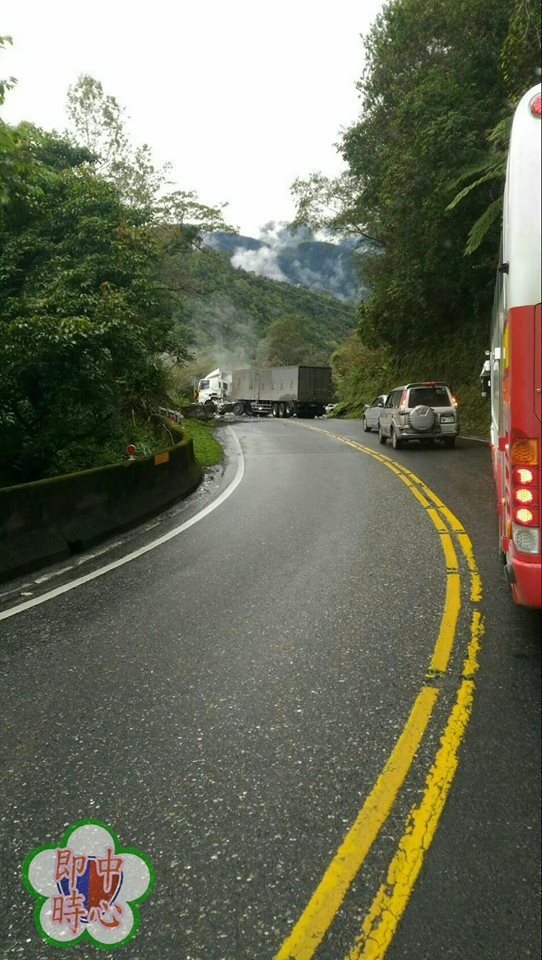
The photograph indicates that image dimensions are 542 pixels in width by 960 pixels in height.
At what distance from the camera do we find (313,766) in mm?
3369

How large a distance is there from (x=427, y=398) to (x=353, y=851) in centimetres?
1684

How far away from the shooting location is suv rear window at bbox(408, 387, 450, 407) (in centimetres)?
1856

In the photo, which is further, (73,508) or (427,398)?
(427,398)

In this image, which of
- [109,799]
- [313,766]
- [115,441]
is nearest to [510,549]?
[313,766]

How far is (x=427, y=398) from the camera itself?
61.1ft

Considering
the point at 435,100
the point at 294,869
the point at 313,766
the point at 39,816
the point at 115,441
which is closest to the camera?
the point at 294,869

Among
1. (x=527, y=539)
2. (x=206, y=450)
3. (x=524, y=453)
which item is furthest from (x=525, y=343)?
(x=206, y=450)

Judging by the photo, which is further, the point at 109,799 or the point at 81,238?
the point at 81,238

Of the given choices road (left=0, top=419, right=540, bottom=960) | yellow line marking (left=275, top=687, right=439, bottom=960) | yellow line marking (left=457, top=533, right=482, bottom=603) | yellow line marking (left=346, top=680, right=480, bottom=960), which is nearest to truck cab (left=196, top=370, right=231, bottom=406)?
yellow line marking (left=457, top=533, right=482, bottom=603)

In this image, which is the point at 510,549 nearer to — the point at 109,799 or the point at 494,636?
the point at 494,636

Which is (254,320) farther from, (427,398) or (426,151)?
(427,398)

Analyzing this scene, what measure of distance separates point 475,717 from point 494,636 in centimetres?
128

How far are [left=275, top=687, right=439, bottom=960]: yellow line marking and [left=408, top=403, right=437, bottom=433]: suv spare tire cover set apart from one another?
1515cm

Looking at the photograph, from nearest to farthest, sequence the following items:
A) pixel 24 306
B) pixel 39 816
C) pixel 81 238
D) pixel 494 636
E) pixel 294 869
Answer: pixel 294 869, pixel 39 816, pixel 494 636, pixel 24 306, pixel 81 238
